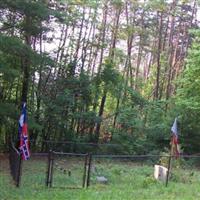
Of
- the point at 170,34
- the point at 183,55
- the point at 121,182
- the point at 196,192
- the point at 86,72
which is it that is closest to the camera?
the point at 196,192

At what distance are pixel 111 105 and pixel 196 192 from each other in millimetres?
15141

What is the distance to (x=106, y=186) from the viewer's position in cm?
1011

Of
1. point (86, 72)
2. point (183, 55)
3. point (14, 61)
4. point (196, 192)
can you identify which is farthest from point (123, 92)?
point (196, 192)

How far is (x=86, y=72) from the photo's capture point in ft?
64.4

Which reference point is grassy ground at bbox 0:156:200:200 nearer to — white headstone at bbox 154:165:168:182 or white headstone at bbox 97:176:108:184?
white headstone at bbox 97:176:108:184

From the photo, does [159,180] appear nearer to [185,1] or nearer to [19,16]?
[19,16]

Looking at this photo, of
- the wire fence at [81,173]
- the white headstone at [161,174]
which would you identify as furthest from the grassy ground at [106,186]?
the white headstone at [161,174]

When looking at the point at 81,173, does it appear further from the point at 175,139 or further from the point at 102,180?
the point at 175,139

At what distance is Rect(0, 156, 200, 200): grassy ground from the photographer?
873 cm

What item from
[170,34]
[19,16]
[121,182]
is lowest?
[121,182]

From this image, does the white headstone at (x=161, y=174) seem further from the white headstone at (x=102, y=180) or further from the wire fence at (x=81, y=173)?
the white headstone at (x=102, y=180)

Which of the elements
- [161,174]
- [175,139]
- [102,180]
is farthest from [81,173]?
[175,139]

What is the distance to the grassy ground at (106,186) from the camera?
873 centimetres

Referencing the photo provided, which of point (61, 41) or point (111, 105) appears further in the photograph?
point (111, 105)
